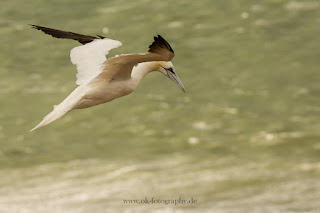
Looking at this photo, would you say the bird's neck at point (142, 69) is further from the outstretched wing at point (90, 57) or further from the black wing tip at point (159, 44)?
the black wing tip at point (159, 44)

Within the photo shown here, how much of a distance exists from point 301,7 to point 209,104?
994 cm

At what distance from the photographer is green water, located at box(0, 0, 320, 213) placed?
33062 millimetres

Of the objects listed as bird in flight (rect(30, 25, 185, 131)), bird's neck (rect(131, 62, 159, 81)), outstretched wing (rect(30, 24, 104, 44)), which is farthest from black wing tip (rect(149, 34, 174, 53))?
outstretched wing (rect(30, 24, 104, 44))

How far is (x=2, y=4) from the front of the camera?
49.3m

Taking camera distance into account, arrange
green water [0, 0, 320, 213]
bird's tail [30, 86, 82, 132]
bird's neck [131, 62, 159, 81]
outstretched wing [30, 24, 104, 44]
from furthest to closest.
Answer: green water [0, 0, 320, 213]
outstretched wing [30, 24, 104, 44]
bird's neck [131, 62, 159, 81]
bird's tail [30, 86, 82, 132]

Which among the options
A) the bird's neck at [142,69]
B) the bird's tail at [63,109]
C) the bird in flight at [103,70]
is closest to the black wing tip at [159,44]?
the bird in flight at [103,70]

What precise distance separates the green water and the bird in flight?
752 inches

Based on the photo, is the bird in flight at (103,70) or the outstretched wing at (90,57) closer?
the bird in flight at (103,70)

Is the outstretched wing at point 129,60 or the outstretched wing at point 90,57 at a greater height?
the outstretched wing at point 90,57

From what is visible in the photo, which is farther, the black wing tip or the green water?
the green water

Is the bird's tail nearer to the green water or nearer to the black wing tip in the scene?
the black wing tip

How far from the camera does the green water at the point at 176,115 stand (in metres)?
33.1

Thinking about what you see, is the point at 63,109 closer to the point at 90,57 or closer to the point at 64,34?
the point at 64,34

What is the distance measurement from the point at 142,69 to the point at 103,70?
778mm
